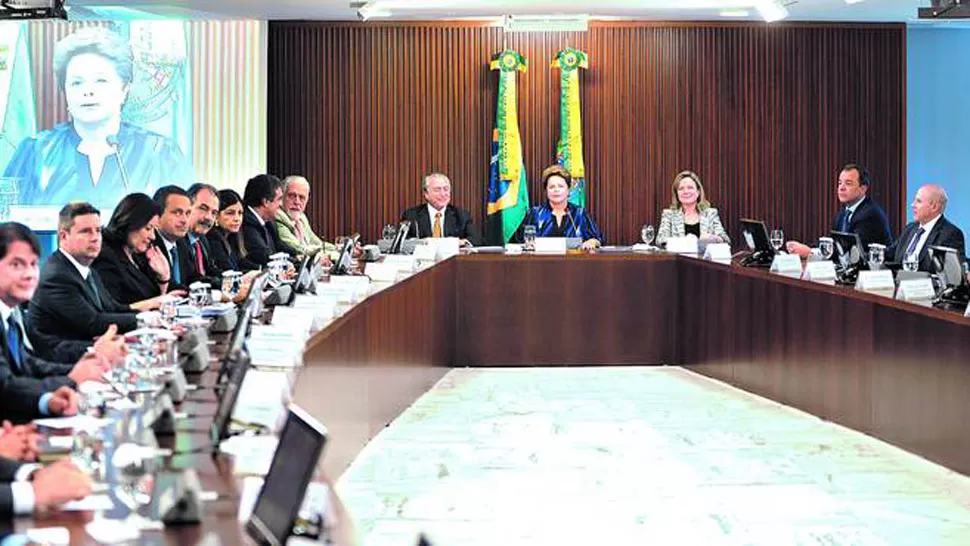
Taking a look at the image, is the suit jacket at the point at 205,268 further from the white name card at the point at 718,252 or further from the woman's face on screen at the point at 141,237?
the white name card at the point at 718,252

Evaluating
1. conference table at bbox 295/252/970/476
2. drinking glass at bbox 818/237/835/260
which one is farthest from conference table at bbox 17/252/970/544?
drinking glass at bbox 818/237/835/260

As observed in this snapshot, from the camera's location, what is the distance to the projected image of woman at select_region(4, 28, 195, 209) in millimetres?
11062

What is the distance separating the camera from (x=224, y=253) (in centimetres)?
752

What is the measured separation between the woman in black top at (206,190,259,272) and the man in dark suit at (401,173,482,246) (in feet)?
7.09

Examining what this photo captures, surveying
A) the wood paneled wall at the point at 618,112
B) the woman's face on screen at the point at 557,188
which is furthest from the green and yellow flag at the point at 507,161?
the woman's face on screen at the point at 557,188

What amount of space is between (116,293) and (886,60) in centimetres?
767

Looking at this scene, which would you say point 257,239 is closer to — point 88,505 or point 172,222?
point 172,222

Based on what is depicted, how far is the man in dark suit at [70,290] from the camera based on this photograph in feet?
16.4

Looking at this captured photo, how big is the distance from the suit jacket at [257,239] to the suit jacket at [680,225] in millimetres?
2696

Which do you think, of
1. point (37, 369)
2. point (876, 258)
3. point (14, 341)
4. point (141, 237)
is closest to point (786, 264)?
point (876, 258)

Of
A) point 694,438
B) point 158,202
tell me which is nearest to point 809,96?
point 694,438

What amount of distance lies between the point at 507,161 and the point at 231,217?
4037mm

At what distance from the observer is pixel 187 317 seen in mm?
5004

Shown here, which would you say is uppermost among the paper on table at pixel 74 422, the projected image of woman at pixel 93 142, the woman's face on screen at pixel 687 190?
the projected image of woman at pixel 93 142
